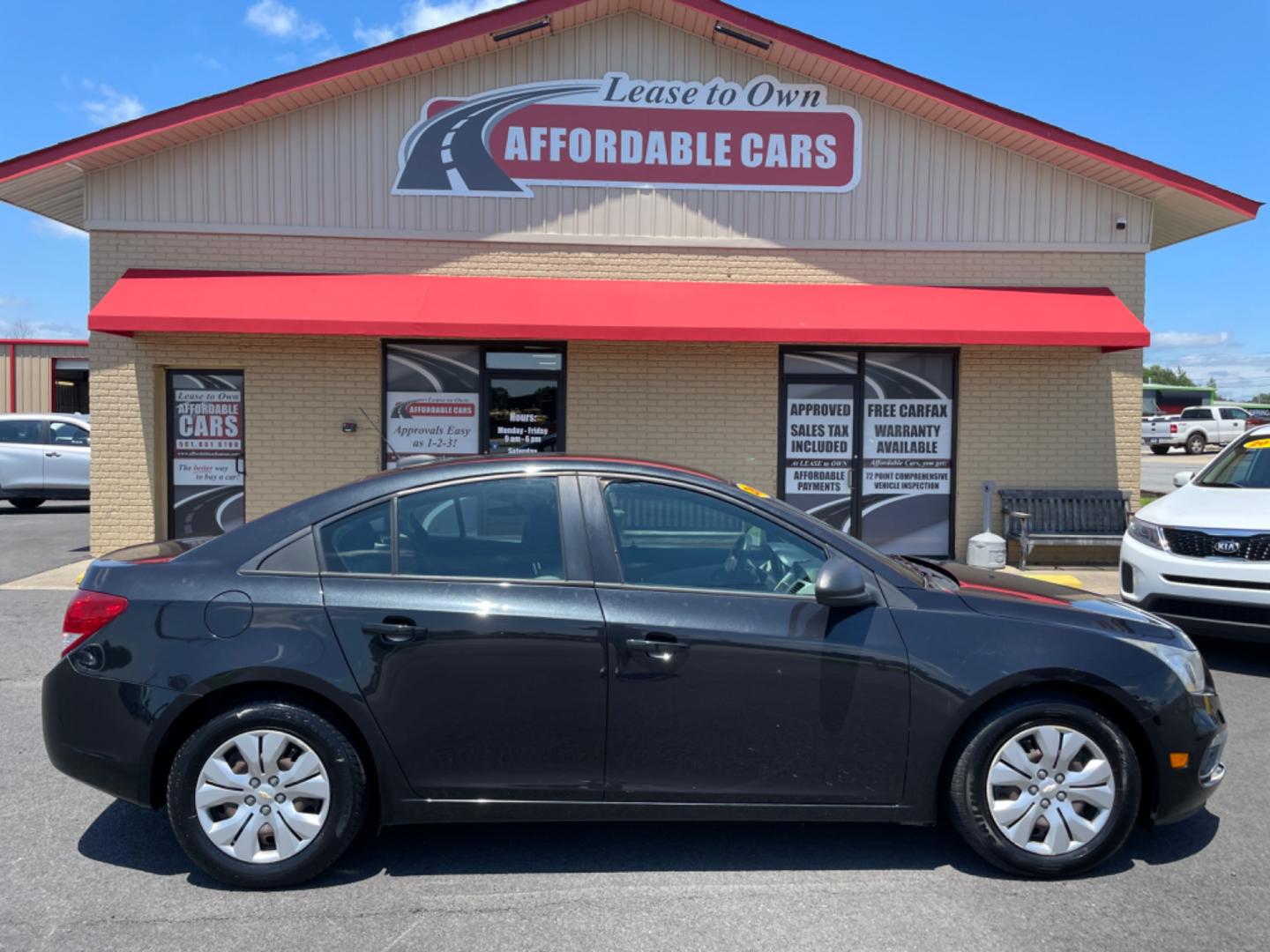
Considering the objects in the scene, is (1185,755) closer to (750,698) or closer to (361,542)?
(750,698)

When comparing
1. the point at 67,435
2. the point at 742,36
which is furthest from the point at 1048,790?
the point at 67,435

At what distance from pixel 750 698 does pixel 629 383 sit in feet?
25.2

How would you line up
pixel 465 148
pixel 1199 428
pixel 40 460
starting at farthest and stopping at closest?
A: pixel 1199 428
pixel 40 460
pixel 465 148

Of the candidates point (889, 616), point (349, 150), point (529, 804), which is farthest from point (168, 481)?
point (889, 616)

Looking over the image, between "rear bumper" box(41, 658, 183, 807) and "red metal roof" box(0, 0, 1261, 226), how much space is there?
8229 millimetres

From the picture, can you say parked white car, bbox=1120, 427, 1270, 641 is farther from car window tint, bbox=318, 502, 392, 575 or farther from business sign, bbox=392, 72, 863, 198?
car window tint, bbox=318, 502, 392, 575

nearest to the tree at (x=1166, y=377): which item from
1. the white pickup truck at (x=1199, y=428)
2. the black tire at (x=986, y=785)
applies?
the white pickup truck at (x=1199, y=428)

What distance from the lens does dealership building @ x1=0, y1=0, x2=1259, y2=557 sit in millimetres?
10688

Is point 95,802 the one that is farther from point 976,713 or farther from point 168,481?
point 168,481

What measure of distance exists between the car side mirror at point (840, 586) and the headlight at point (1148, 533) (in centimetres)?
450

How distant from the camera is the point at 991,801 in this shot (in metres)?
3.66

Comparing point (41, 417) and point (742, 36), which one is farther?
point (41, 417)

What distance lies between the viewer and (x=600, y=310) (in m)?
10.2

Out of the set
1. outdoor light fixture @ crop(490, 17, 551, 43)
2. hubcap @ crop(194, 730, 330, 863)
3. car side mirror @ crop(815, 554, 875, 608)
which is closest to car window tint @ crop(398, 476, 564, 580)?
hubcap @ crop(194, 730, 330, 863)
